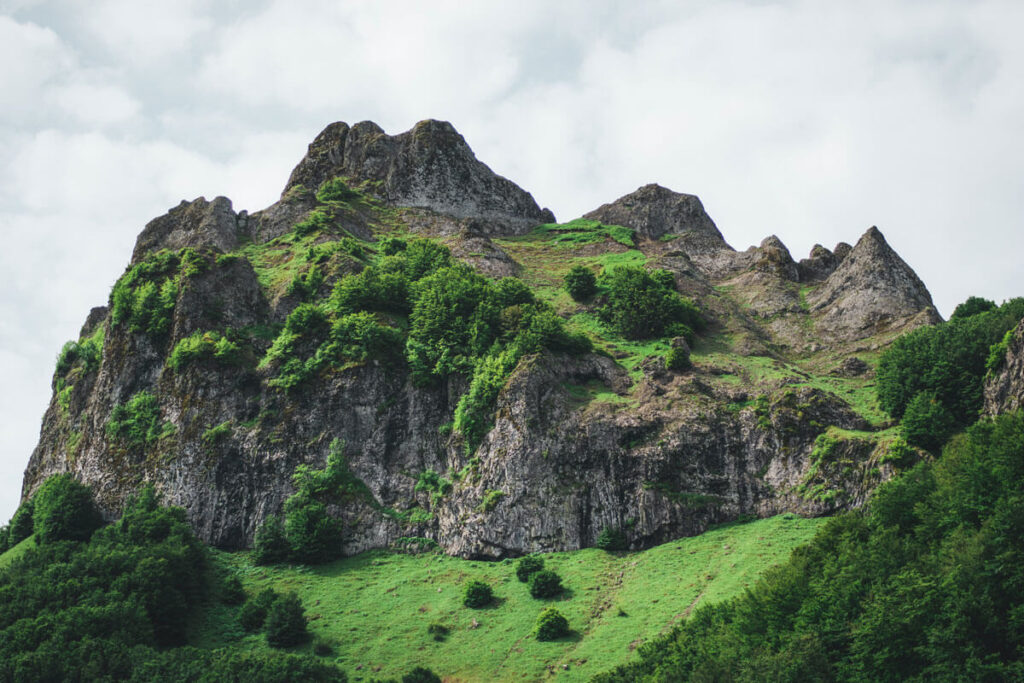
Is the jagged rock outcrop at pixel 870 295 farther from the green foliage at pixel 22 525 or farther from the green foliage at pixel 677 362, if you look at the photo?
the green foliage at pixel 22 525

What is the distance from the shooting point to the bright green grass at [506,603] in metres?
44.2

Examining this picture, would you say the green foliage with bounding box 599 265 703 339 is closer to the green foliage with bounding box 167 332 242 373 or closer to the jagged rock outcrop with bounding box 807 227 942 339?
the jagged rock outcrop with bounding box 807 227 942 339

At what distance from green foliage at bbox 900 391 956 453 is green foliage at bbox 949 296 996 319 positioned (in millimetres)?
16385

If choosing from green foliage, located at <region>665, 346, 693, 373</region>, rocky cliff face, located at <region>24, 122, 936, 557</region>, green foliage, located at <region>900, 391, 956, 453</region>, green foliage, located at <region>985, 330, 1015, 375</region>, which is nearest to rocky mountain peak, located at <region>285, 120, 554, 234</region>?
rocky cliff face, located at <region>24, 122, 936, 557</region>

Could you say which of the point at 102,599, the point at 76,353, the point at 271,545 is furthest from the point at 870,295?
the point at 76,353

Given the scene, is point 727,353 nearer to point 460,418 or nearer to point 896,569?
→ point 460,418

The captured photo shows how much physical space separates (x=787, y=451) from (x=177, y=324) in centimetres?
5307

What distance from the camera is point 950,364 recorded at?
5188 centimetres

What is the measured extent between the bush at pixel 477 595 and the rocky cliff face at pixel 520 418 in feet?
16.9

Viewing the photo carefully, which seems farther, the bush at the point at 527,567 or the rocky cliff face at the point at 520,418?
the rocky cliff face at the point at 520,418

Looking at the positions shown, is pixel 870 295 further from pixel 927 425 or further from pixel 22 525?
pixel 22 525

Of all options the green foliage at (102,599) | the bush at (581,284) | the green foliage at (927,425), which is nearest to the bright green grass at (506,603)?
the green foliage at (102,599)

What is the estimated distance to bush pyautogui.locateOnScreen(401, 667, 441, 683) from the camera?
41312 mm

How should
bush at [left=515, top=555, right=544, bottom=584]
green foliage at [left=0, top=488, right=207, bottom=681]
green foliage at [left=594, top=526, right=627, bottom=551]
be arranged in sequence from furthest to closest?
1. green foliage at [left=594, top=526, right=627, bottom=551]
2. bush at [left=515, top=555, right=544, bottom=584]
3. green foliage at [left=0, top=488, right=207, bottom=681]
